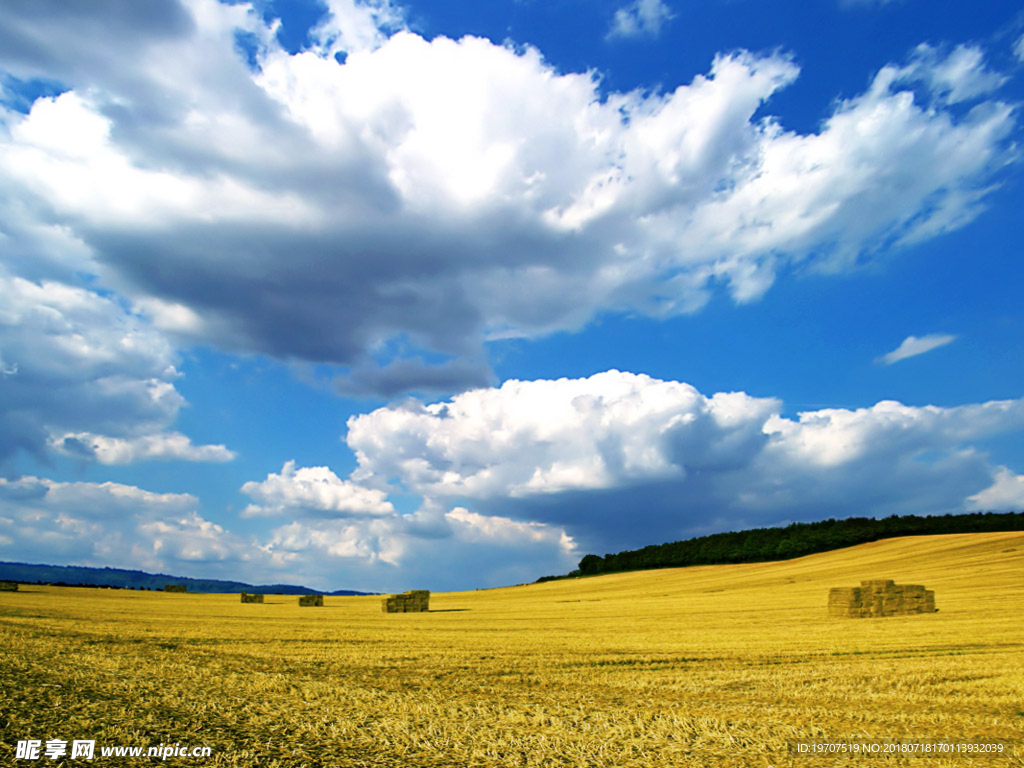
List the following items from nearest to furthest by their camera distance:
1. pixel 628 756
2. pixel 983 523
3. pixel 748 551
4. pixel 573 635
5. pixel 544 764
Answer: pixel 544 764 < pixel 628 756 < pixel 573 635 < pixel 983 523 < pixel 748 551

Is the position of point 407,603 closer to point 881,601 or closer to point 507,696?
point 881,601

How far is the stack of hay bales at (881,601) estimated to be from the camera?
29.2 metres

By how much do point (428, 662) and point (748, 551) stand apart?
300 ft

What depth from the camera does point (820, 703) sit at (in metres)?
7.43

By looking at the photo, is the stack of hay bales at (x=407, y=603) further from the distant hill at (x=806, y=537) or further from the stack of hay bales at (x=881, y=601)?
the distant hill at (x=806, y=537)

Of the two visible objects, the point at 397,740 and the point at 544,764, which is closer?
the point at 544,764

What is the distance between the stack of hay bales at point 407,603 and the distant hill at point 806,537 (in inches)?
2400

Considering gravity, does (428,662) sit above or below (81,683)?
below

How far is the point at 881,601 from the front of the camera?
29.7 metres

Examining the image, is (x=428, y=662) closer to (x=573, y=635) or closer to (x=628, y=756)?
(x=628, y=756)

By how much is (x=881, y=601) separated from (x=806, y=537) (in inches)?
2459

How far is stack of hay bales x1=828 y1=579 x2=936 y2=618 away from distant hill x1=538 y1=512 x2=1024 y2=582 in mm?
56527

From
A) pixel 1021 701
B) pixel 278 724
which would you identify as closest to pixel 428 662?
pixel 278 724

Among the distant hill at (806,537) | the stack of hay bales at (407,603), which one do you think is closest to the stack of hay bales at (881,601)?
the stack of hay bales at (407,603)
